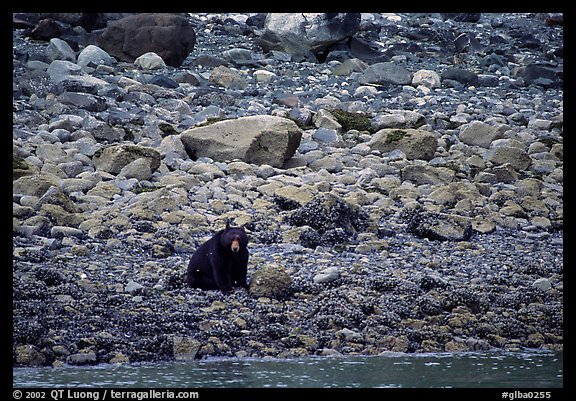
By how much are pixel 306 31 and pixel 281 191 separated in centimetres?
1029

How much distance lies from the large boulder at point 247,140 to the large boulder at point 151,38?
22.3 ft

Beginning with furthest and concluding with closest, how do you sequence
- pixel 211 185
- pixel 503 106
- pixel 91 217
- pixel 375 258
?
pixel 503 106
pixel 211 185
pixel 91 217
pixel 375 258

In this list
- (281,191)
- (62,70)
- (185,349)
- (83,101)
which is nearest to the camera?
(185,349)

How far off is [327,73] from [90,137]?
755 centimetres

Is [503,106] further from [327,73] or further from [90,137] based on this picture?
[90,137]

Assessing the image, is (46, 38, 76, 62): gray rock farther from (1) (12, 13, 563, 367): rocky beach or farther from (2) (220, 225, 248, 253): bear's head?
(2) (220, 225, 248, 253): bear's head

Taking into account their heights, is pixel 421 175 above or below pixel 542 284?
above

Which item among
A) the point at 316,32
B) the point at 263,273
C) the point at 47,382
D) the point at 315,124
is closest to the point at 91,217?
the point at 263,273

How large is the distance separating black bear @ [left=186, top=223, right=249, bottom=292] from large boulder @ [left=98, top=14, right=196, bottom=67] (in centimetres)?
1170

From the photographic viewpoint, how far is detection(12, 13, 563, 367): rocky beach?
8.88 meters

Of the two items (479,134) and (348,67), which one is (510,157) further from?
(348,67)

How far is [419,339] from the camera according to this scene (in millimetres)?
8828

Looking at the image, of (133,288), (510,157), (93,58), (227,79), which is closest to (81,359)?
(133,288)

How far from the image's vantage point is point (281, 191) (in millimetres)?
12656
